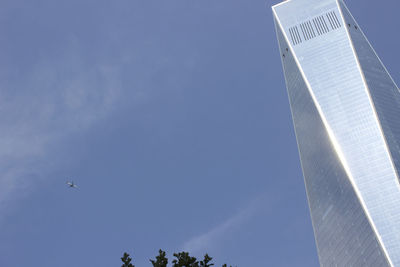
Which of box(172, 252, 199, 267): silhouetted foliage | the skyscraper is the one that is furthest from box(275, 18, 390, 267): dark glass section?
box(172, 252, 199, 267): silhouetted foliage

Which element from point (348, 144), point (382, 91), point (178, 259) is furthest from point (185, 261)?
point (382, 91)

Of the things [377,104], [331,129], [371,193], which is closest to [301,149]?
[331,129]

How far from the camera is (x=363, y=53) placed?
615ft

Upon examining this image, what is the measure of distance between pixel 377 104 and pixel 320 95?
869 inches

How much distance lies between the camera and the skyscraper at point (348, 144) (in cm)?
14325

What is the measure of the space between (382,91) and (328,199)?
47.9 m

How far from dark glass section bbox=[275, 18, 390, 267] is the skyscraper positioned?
30 centimetres

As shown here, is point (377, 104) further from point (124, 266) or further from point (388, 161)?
point (124, 266)

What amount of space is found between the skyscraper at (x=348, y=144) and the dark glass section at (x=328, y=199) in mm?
303

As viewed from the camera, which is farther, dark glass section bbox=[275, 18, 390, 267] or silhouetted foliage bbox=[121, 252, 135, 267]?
dark glass section bbox=[275, 18, 390, 267]

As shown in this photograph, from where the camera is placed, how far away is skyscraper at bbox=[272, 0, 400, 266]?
143 meters

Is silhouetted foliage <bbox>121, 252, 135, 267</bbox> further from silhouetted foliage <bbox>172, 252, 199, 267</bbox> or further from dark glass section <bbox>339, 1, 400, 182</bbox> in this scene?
dark glass section <bbox>339, 1, 400, 182</bbox>

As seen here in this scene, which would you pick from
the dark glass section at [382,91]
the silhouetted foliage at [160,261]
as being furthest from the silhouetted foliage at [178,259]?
the dark glass section at [382,91]

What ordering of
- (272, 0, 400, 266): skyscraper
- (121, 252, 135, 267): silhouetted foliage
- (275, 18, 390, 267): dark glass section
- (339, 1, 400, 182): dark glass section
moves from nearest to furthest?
(121, 252, 135, 267): silhouetted foliage < (272, 0, 400, 266): skyscraper < (275, 18, 390, 267): dark glass section < (339, 1, 400, 182): dark glass section
